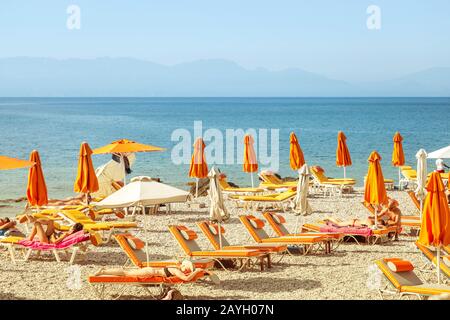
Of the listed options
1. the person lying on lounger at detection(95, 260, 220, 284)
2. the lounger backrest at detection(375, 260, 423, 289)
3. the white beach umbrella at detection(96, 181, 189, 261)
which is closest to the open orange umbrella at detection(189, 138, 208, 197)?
the white beach umbrella at detection(96, 181, 189, 261)

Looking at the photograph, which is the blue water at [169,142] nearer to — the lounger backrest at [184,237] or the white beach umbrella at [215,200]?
the white beach umbrella at [215,200]

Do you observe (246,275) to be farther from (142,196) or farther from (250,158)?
(250,158)

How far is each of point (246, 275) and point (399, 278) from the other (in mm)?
2605

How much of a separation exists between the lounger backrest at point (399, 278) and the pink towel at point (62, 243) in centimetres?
489

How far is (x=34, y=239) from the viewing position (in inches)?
497

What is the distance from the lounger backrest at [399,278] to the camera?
9336 millimetres

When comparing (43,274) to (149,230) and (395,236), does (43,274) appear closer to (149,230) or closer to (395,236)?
(149,230)

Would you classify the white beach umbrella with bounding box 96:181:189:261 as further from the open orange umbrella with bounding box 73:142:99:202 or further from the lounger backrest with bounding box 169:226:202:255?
the open orange umbrella with bounding box 73:142:99:202

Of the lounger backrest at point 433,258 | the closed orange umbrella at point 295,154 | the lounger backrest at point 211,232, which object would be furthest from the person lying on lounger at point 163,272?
the closed orange umbrella at point 295,154

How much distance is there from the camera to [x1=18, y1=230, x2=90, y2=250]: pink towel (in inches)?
481

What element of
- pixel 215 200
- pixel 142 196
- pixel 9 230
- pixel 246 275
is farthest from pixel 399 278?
pixel 9 230

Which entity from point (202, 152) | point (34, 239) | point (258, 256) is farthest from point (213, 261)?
point (202, 152)

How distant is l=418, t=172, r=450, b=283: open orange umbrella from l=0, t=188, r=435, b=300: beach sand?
39.8 inches
